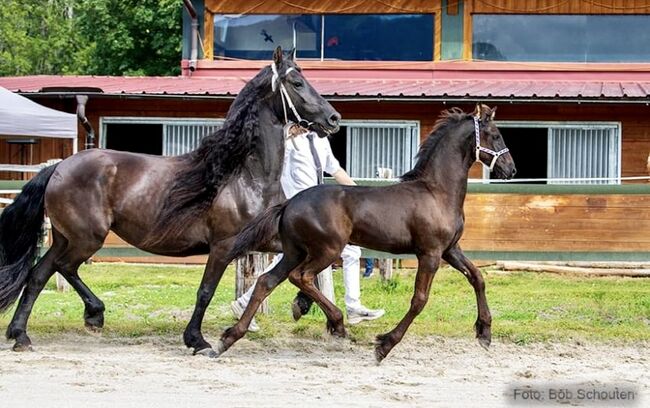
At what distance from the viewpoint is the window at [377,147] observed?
17547 mm

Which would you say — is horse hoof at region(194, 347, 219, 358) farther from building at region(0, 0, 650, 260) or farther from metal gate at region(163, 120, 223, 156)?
metal gate at region(163, 120, 223, 156)

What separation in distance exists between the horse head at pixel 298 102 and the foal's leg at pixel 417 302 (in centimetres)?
137

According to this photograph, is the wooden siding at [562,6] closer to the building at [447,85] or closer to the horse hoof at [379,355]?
the building at [447,85]

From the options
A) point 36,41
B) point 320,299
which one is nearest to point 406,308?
point 320,299

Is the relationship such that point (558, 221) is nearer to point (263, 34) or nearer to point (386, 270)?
point (386, 270)

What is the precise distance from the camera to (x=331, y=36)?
795 inches

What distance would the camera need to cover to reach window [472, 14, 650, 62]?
771 inches

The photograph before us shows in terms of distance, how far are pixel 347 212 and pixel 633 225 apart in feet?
21.8

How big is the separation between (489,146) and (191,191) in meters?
2.43

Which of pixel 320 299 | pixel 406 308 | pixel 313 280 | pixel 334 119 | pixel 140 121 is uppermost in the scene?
pixel 140 121

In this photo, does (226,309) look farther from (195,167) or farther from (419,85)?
(419,85)

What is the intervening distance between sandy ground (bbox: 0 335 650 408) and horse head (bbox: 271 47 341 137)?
185 centimetres

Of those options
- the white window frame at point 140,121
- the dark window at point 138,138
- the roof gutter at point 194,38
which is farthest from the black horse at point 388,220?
the dark window at point 138,138

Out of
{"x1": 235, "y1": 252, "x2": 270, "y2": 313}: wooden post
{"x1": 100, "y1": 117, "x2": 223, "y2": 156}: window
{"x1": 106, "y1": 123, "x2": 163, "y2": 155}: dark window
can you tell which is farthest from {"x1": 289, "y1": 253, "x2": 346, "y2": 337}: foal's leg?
{"x1": 106, "y1": 123, "x2": 163, "y2": 155}: dark window
